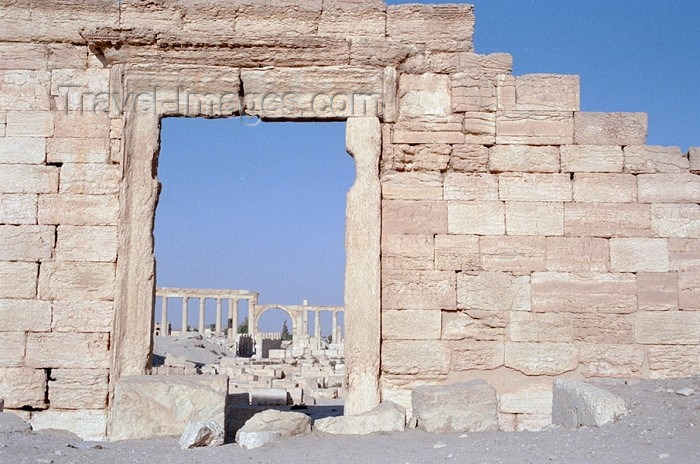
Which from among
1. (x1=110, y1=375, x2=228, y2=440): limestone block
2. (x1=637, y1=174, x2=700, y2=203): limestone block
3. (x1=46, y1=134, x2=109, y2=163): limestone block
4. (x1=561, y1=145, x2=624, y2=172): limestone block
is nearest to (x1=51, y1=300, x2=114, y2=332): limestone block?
(x1=110, y1=375, x2=228, y2=440): limestone block

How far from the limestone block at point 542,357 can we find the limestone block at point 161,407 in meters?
2.98

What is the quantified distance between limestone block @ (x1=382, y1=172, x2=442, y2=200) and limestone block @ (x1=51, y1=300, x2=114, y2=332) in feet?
10.2

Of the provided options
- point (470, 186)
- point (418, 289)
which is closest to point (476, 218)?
point (470, 186)

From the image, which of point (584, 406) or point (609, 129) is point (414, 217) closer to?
point (609, 129)

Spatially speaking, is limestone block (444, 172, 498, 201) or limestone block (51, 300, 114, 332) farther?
limestone block (444, 172, 498, 201)

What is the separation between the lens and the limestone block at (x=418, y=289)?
8086 millimetres

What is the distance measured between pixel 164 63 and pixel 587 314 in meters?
5.15

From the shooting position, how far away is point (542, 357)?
26.4 feet

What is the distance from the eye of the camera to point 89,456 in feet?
18.8

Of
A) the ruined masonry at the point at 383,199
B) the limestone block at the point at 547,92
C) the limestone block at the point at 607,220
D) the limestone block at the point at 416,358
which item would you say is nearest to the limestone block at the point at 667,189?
the ruined masonry at the point at 383,199

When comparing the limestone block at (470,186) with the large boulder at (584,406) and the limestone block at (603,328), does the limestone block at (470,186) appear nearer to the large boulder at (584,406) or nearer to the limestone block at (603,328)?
the limestone block at (603,328)

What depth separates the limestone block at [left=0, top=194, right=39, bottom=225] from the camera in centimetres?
821

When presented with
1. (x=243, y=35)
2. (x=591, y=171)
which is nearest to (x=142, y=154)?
(x=243, y=35)

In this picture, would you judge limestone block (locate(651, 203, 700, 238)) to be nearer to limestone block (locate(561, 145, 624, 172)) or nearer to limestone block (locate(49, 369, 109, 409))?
limestone block (locate(561, 145, 624, 172))
